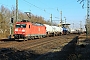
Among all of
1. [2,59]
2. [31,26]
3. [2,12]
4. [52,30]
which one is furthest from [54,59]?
[2,12]

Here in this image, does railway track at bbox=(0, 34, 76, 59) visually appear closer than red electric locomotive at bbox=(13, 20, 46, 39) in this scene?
Yes

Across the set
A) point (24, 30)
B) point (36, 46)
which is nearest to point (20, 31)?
point (24, 30)

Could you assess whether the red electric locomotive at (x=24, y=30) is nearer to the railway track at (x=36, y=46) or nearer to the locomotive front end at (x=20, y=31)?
the locomotive front end at (x=20, y=31)

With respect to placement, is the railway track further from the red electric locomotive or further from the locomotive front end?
the red electric locomotive

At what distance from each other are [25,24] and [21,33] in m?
1.94

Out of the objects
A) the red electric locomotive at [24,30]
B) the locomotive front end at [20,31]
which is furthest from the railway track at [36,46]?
the red electric locomotive at [24,30]

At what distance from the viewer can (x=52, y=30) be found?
2591 inches

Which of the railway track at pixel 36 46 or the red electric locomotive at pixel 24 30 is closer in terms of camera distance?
the railway track at pixel 36 46

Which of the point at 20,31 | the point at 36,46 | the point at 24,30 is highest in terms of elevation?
the point at 24,30

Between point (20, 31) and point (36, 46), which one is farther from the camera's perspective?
point (20, 31)

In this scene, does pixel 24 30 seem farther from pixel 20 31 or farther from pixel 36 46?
pixel 36 46

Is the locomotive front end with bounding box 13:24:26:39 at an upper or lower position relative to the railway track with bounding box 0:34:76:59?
upper

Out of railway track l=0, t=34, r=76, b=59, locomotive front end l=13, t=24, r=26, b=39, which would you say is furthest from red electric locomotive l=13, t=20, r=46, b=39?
railway track l=0, t=34, r=76, b=59

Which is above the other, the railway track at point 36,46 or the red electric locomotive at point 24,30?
the red electric locomotive at point 24,30
